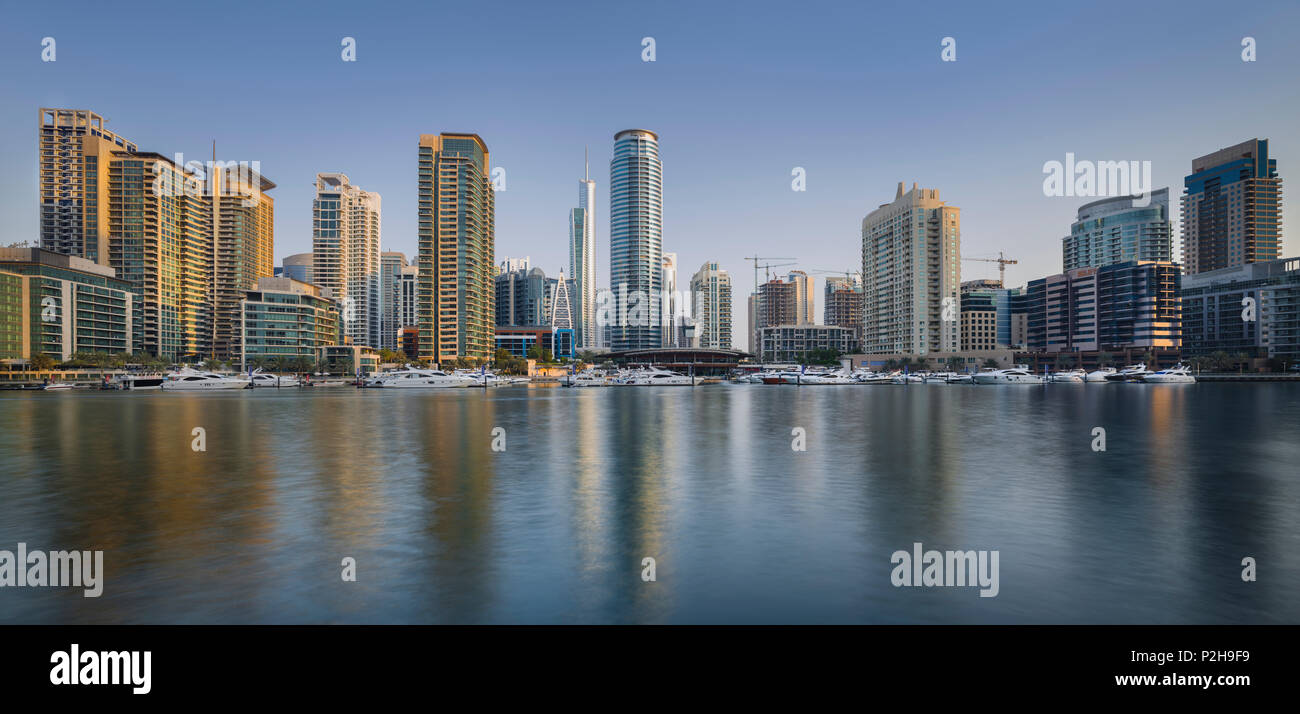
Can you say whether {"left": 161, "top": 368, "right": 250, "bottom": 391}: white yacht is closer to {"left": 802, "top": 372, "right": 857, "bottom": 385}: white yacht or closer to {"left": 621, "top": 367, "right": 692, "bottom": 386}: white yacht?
{"left": 621, "top": 367, "right": 692, "bottom": 386}: white yacht

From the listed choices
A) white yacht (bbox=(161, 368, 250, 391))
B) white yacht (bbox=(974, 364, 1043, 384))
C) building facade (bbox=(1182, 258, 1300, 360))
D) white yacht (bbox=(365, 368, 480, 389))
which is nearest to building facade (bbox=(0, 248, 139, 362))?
white yacht (bbox=(161, 368, 250, 391))

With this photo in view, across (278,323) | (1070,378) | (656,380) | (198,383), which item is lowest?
(1070,378)

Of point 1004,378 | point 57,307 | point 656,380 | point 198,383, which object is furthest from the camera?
point 1004,378

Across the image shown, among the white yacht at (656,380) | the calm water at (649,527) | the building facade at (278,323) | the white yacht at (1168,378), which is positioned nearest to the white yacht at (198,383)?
the building facade at (278,323)

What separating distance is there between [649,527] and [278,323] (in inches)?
8156

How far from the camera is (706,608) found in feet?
35.8

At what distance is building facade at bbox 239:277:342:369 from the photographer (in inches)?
7190

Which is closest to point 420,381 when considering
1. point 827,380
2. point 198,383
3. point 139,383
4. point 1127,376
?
point 198,383

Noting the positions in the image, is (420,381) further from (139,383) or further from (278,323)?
(278,323)

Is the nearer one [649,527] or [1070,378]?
[649,527]

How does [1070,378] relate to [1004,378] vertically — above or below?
below

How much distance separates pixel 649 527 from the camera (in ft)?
53.8

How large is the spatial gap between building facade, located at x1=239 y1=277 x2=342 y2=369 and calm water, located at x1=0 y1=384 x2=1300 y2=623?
16917 cm
